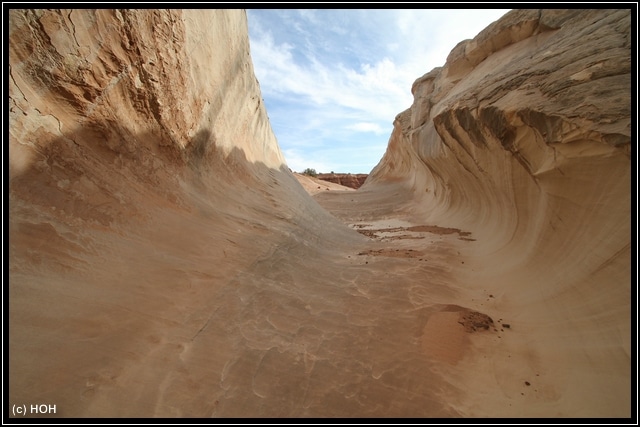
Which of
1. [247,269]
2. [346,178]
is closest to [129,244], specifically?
[247,269]

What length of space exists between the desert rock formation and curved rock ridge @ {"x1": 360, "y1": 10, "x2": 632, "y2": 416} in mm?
22

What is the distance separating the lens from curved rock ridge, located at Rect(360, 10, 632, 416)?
247 centimetres

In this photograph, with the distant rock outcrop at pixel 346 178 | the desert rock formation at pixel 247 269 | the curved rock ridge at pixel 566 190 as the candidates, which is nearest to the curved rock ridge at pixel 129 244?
the desert rock formation at pixel 247 269

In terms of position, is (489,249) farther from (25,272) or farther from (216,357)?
(25,272)

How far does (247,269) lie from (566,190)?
3.72 metres

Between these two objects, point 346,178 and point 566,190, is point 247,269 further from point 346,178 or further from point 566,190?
point 346,178

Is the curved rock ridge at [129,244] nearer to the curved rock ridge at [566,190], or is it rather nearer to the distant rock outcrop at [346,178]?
the curved rock ridge at [566,190]

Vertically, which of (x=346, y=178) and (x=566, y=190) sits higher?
(x=346, y=178)

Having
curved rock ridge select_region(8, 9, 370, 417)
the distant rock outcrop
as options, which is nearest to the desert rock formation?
curved rock ridge select_region(8, 9, 370, 417)

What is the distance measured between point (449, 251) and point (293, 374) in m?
4.48

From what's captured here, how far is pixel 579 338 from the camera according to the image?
2.60m

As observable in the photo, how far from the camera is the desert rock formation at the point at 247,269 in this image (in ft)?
7.42

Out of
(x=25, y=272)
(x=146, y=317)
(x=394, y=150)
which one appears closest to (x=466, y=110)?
(x=146, y=317)

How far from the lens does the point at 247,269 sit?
3910 millimetres
